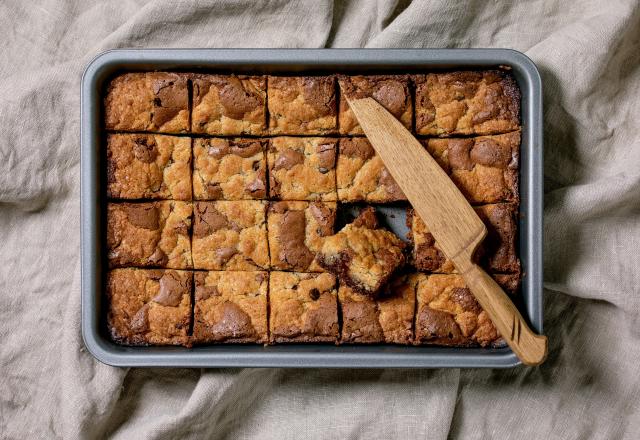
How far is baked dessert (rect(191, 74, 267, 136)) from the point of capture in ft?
9.95

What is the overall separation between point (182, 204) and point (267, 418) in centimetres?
126

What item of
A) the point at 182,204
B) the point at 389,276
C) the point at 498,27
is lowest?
the point at 389,276

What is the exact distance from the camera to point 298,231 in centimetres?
304

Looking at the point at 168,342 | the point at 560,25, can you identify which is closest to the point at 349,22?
the point at 560,25

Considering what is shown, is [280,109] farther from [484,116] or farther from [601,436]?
[601,436]

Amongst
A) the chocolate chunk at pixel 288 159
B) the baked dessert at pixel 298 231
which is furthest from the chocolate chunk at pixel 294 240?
the chocolate chunk at pixel 288 159

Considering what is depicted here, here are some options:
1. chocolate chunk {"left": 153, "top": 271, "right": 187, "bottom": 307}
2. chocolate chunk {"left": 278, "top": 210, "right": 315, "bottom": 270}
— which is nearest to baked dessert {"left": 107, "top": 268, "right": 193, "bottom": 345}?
chocolate chunk {"left": 153, "top": 271, "right": 187, "bottom": 307}

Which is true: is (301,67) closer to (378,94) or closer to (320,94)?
(320,94)

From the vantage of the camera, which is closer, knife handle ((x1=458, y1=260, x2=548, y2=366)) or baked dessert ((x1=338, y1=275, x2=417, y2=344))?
knife handle ((x1=458, y1=260, x2=548, y2=366))

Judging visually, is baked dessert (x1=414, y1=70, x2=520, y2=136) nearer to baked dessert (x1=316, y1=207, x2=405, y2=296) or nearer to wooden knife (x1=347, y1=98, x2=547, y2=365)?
wooden knife (x1=347, y1=98, x2=547, y2=365)

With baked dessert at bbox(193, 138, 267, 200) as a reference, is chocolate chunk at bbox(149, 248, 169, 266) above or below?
below

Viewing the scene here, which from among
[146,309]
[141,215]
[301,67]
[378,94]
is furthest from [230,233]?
[378,94]

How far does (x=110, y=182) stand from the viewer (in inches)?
119

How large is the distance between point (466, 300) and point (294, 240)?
90cm
